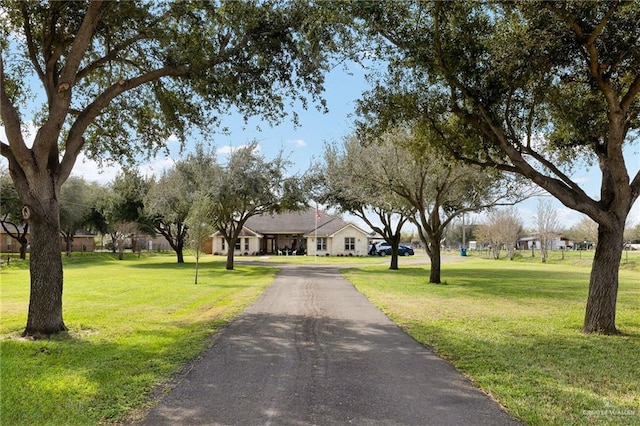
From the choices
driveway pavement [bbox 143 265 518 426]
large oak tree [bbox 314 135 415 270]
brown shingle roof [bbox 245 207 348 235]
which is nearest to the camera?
driveway pavement [bbox 143 265 518 426]

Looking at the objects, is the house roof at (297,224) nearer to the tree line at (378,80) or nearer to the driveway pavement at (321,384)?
the tree line at (378,80)

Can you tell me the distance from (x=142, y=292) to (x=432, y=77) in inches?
475

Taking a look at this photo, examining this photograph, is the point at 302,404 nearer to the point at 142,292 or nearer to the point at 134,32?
the point at 134,32

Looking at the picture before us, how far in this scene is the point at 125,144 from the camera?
12500 millimetres

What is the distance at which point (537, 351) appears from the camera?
7312 millimetres

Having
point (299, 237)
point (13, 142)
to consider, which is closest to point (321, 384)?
point (13, 142)

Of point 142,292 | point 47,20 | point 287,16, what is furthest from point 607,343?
point 142,292

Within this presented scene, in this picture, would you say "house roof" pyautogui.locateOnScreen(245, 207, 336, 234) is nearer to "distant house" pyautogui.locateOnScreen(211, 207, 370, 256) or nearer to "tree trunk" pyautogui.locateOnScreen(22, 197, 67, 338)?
"distant house" pyautogui.locateOnScreen(211, 207, 370, 256)

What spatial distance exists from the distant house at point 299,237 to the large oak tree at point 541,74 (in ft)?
145

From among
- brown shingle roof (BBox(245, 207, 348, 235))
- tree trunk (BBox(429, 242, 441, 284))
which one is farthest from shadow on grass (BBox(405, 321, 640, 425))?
brown shingle roof (BBox(245, 207, 348, 235))

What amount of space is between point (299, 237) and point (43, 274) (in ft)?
171

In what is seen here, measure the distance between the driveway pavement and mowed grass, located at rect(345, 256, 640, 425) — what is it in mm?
419

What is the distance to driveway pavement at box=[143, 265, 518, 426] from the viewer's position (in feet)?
14.2

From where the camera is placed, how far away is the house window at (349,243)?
57.0 metres
